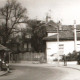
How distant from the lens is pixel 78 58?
50.0 metres

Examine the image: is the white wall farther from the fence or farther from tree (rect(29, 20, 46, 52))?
tree (rect(29, 20, 46, 52))

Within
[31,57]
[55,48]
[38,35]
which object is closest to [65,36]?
[55,48]

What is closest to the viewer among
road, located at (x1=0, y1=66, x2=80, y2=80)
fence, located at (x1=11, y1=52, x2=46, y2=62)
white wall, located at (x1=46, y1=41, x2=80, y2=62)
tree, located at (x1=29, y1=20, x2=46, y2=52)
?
road, located at (x1=0, y1=66, x2=80, y2=80)

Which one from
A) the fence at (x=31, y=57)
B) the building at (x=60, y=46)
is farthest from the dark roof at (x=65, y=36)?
the fence at (x=31, y=57)

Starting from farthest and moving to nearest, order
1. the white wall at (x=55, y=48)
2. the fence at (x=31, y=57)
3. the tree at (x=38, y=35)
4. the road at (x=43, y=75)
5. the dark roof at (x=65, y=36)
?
the tree at (x=38, y=35)
the fence at (x=31, y=57)
the dark roof at (x=65, y=36)
the white wall at (x=55, y=48)
the road at (x=43, y=75)

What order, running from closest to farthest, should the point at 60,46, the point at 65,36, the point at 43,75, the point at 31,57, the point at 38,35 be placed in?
the point at 43,75 < the point at 60,46 < the point at 65,36 < the point at 31,57 < the point at 38,35

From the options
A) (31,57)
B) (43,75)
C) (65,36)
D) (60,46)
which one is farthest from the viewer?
(31,57)

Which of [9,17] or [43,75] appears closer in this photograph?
[43,75]

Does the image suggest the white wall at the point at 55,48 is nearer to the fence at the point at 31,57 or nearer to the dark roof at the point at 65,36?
the dark roof at the point at 65,36

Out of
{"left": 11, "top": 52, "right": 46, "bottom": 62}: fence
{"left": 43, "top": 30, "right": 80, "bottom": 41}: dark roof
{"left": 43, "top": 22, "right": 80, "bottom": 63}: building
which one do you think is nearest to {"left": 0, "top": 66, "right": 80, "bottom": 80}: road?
{"left": 43, "top": 22, "right": 80, "bottom": 63}: building

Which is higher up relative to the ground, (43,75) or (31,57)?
(31,57)

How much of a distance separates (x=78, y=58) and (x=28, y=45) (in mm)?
33235

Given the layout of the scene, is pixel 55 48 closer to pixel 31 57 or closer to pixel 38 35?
pixel 31 57

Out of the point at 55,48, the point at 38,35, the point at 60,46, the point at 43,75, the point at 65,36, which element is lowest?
the point at 43,75
